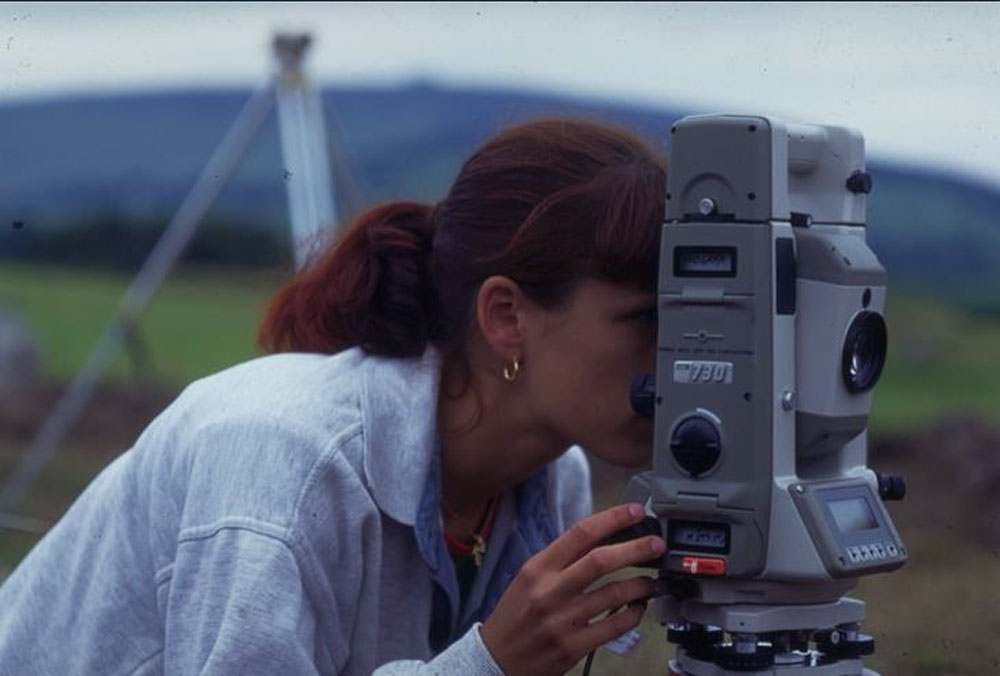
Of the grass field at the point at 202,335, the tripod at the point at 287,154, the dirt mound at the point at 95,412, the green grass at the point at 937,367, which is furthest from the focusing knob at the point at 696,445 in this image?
the dirt mound at the point at 95,412

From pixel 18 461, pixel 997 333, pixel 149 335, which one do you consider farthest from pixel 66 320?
pixel 997 333

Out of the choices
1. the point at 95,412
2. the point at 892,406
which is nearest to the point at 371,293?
the point at 892,406

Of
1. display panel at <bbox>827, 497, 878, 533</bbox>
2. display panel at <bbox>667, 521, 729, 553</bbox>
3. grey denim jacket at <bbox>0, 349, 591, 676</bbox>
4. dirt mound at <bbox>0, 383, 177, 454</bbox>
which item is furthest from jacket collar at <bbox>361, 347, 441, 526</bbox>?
dirt mound at <bbox>0, 383, 177, 454</bbox>

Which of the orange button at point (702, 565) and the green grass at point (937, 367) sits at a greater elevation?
the orange button at point (702, 565)

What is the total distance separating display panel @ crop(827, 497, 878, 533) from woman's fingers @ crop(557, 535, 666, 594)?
0.18 meters

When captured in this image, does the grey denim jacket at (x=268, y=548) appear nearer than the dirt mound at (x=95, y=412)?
Yes

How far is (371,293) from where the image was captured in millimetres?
2363

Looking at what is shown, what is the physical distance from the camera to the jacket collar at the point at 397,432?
2.17 metres

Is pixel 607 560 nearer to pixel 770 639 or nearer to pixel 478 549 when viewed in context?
pixel 770 639

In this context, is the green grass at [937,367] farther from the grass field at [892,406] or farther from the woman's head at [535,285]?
the woman's head at [535,285]

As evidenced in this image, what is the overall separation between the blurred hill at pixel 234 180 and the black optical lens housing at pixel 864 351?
988 millimetres

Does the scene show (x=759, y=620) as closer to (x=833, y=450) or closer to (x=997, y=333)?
(x=833, y=450)

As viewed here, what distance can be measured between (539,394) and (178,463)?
444 millimetres

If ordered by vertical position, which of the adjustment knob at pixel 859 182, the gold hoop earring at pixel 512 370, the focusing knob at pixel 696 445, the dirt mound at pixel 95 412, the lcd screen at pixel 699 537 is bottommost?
the dirt mound at pixel 95 412
